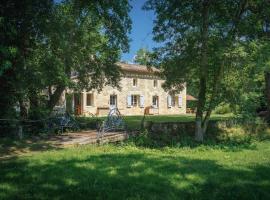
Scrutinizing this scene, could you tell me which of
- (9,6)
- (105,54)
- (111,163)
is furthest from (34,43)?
(105,54)

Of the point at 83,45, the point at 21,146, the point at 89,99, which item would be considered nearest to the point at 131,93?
the point at 89,99

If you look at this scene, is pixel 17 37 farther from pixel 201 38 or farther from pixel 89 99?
pixel 89 99

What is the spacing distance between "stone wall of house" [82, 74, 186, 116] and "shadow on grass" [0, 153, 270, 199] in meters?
29.6

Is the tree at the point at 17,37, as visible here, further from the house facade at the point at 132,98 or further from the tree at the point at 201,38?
the house facade at the point at 132,98

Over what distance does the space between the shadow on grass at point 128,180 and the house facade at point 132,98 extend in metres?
29.0

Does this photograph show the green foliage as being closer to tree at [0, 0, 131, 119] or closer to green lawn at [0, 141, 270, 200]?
tree at [0, 0, 131, 119]

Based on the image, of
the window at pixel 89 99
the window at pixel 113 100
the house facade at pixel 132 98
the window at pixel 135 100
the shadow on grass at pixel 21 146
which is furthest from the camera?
the window at pixel 135 100

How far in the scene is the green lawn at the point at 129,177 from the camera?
7.77 m

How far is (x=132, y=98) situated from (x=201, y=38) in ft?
90.9

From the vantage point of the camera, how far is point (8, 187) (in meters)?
7.93

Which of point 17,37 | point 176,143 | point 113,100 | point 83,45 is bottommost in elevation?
point 176,143

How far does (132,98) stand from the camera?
1736 inches

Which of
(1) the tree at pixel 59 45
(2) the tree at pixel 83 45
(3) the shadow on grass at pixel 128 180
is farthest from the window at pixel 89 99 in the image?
(3) the shadow on grass at pixel 128 180

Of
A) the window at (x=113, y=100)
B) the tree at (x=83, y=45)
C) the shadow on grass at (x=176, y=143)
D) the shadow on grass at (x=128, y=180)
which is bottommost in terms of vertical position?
the shadow on grass at (x=128, y=180)
